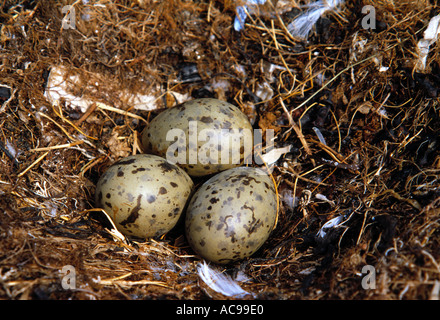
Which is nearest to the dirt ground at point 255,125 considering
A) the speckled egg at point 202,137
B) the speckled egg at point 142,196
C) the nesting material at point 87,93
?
the nesting material at point 87,93

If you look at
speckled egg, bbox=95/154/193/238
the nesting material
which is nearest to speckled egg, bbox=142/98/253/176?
speckled egg, bbox=95/154/193/238

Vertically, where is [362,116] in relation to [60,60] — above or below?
below

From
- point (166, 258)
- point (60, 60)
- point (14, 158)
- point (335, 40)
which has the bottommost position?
point (166, 258)

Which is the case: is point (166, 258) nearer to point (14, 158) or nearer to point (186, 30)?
point (14, 158)

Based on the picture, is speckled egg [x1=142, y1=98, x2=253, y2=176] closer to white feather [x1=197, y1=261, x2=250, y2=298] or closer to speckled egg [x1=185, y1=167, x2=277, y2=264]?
speckled egg [x1=185, y1=167, x2=277, y2=264]
